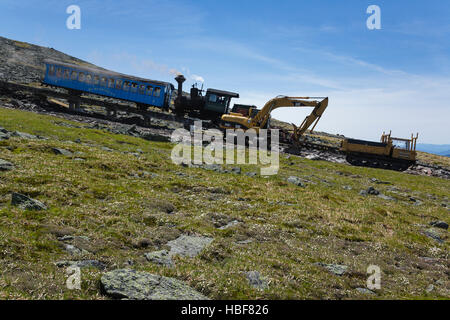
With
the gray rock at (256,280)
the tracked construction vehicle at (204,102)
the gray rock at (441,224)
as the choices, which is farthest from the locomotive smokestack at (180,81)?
the gray rock at (256,280)

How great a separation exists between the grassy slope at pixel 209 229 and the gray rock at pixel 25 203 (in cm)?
26

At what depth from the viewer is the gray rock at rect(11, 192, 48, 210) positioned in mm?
8980

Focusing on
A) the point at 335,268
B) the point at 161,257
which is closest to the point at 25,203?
the point at 161,257

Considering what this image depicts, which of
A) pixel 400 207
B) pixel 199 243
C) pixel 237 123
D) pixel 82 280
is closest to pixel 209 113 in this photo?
pixel 237 123

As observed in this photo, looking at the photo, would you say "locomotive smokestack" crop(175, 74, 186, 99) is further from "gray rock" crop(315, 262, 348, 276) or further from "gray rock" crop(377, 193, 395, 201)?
"gray rock" crop(315, 262, 348, 276)

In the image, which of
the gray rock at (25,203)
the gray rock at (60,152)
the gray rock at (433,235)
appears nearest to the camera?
the gray rock at (25,203)

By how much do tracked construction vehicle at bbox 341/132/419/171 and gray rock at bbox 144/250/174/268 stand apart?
1598 inches

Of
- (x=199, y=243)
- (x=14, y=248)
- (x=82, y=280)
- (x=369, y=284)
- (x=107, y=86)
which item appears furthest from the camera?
(x=107, y=86)

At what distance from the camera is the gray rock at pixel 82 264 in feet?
21.1

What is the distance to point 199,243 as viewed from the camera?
29.7 ft

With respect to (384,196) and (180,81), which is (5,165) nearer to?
(384,196)

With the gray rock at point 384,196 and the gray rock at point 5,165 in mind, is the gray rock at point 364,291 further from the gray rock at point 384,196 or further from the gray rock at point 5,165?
the gray rock at point 384,196
